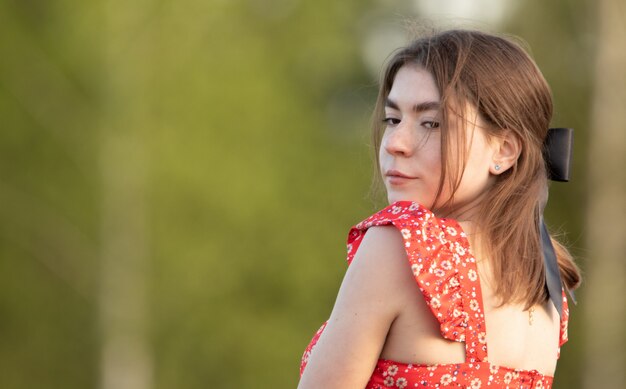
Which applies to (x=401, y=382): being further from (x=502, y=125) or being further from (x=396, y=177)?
(x=502, y=125)

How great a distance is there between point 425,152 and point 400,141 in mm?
53

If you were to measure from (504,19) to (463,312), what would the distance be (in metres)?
8.66

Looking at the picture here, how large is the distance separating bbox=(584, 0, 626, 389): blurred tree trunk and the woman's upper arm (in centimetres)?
771

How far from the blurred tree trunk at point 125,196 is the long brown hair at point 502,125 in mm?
8323

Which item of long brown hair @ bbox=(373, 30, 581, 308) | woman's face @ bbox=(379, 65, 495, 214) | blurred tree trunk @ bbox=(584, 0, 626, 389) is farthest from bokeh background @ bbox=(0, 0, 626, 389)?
woman's face @ bbox=(379, 65, 495, 214)

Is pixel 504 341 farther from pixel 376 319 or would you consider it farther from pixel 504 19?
pixel 504 19

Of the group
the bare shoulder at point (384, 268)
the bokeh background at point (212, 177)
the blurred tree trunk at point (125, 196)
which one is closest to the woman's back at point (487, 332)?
the bare shoulder at point (384, 268)

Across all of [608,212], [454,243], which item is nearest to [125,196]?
[608,212]

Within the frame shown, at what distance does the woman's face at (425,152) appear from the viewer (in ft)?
6.89

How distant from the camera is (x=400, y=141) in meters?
2.11

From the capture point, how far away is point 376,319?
6.40 ft

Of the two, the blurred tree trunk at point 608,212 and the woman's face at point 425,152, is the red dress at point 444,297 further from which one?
the blurred tree trunk at point 608,212

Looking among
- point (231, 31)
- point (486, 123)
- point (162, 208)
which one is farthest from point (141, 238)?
point (486, 123)

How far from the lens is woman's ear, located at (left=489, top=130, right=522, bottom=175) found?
2.15 metres
